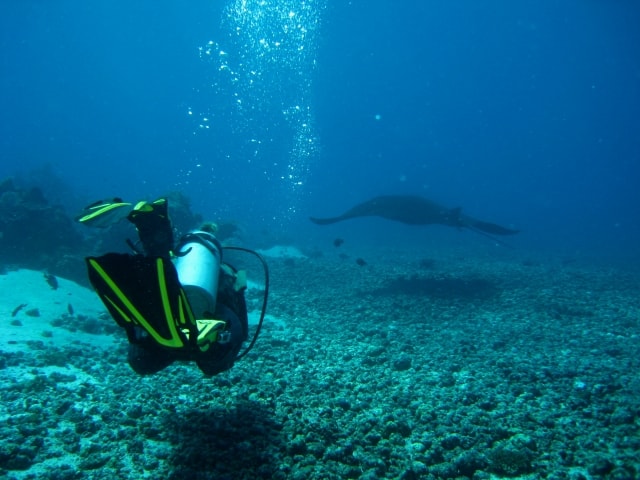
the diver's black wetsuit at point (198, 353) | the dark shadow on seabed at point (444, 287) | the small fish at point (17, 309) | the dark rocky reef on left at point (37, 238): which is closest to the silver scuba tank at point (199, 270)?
the diver's black wetsuit at point (198, 353)

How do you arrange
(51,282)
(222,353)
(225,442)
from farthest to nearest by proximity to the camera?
1. (51,282)
2. (225,442)
3. (222,353)

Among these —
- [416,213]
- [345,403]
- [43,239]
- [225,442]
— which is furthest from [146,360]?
[416,213]

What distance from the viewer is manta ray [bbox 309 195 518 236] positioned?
13359mm

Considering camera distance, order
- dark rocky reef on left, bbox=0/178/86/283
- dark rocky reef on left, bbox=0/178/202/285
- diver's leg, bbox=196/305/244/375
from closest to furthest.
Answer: diver's leg, bbox=196/305/244/375 < dark rocky reef on left, bbox=0/178/202/285 < dark rocky reef on left, bbox=0/178/86/283

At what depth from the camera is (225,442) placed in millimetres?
3662

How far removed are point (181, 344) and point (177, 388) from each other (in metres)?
2.81

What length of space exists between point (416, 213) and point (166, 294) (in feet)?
41.3

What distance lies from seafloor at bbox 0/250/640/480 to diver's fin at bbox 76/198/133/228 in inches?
90.5

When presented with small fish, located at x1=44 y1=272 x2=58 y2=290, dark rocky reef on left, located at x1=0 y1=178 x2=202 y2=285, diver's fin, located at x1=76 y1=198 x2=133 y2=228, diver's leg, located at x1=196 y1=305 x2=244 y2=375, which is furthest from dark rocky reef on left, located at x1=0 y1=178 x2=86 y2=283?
diver's leg, located at x1=196 y1=305 x2=244 y2=375

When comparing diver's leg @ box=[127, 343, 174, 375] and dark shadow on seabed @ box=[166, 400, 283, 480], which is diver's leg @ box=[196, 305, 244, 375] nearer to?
diver's leg @ box=[127, 343, 174, 375]

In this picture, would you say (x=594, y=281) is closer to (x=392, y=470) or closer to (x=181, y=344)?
(x=392, y=470)

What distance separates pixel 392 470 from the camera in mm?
3527

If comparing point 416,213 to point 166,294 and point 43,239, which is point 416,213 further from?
point 43,239

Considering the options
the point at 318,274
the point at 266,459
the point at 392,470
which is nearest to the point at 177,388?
the point at 266,459
